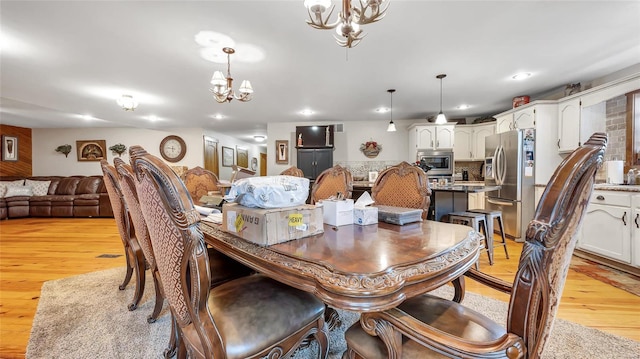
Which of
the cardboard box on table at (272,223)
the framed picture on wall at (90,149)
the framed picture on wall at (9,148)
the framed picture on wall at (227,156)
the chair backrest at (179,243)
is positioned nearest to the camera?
the chair backrest at (179,243)

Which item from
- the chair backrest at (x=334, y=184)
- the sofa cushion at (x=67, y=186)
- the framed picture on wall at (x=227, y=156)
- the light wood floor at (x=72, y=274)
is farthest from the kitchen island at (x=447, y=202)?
the sofa cushion at (x=67, y=186)

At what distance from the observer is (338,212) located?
48.2 inches

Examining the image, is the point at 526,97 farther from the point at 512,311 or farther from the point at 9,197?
the point at 9,197

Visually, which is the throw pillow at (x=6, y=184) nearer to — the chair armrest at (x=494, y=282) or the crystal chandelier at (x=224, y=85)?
the crystal chandelier at (x=224, y=85)

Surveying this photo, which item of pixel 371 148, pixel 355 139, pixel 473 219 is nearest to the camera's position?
pixel 473 219

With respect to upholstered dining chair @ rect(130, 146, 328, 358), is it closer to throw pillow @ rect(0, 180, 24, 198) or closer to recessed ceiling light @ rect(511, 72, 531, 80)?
recessed ceiling light @ rect(511, 72, 531, 80)

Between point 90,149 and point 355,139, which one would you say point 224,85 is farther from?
point 90,149

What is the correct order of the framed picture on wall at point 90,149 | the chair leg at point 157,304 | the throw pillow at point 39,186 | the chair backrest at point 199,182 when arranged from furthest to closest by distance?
the framed picture on wall at point 90,149, the throw pillow at point 39,186, the chair backrest at point 199,182, the chair leg at point 157,304

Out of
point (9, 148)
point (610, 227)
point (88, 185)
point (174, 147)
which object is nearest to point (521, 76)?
point (610, 227)

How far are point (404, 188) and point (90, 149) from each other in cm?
879

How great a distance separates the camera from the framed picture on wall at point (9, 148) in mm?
6305

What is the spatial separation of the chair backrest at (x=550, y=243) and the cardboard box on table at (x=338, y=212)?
2.40ft

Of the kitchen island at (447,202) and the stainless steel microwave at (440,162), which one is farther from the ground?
the stainless steel microwave at (440,162)

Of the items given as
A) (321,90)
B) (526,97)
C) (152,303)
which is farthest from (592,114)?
(152,303)
